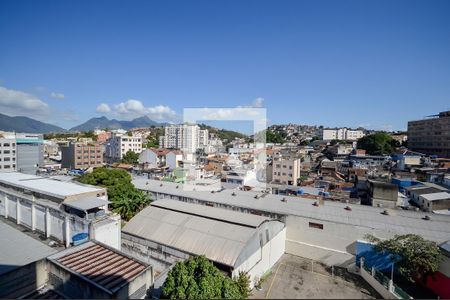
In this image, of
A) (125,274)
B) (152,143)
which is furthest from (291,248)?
(152,143)

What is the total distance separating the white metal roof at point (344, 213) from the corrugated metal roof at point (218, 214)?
81.9 inches

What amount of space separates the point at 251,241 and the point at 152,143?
236 feet

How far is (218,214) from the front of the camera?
13.8 metres

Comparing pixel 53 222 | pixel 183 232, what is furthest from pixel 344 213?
pixel 53 222

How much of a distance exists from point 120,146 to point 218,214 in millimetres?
50180

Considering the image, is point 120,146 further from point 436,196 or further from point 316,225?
point 436,196

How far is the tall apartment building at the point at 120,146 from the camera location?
57.2 meters

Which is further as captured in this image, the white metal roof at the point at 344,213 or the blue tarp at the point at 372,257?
the white metal roof at the point at 344,213

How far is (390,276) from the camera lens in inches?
472

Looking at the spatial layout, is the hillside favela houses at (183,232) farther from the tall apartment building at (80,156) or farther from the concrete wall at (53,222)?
the tall apartment building at (80,156)

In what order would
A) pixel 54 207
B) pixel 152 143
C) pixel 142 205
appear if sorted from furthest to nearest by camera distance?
pixel 152 143, pixel 142 205, pixel 54 207

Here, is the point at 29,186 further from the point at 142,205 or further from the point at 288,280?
the point at 288,280

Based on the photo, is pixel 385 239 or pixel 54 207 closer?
pixel 385 239

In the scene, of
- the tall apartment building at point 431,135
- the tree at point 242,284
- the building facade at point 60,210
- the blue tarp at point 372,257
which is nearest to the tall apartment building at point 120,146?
the building facade at point 60,210
